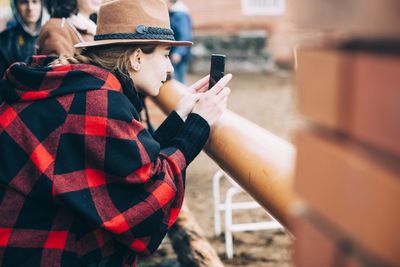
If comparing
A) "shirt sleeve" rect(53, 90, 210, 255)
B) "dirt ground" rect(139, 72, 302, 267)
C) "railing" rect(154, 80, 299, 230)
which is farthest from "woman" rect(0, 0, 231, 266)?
"dirt ground" rect(139, 72, 302, 267)

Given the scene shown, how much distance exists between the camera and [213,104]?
208 centimetres

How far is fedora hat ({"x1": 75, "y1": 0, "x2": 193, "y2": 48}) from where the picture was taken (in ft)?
6.79

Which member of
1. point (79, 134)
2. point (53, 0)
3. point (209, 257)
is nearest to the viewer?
point (79, 134)

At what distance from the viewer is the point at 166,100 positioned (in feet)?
10.2

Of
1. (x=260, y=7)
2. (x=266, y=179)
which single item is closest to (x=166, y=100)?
(x=266, y=179)

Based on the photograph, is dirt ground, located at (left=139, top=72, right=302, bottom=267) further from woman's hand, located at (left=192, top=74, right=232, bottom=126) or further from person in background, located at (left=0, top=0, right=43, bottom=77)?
person in background, located at (left=0, top=0, right=43, bottom=77)

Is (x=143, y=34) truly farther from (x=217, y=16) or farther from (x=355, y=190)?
(x=217, y=16)

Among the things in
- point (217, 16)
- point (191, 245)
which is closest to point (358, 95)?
point (191, 245)

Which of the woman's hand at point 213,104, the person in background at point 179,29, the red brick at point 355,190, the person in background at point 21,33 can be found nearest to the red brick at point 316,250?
the red brick at point 355,190

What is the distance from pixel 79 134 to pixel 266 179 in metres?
0.68

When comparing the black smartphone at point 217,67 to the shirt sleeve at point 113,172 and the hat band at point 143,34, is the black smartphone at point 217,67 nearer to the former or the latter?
the hat band at point 143,34

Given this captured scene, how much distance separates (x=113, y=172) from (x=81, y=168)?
123 mm

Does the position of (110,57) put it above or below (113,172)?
above

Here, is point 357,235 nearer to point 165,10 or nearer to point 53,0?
point 165,10
